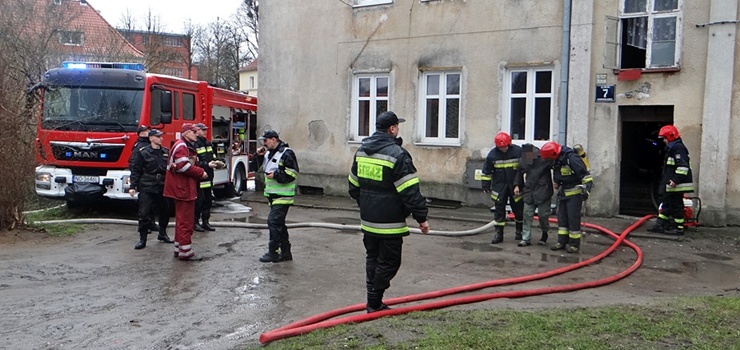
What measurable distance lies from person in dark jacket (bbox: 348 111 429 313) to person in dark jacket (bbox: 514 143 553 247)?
4498 millimetres

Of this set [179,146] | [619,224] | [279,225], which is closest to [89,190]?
[179,146]

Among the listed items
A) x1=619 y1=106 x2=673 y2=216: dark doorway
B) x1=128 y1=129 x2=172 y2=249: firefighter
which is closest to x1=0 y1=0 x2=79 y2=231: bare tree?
x1=128 y1=129 x2=172 y2=249: firefighter

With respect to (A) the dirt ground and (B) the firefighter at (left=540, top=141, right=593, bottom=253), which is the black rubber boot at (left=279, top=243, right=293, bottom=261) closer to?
(A) the dirt ground

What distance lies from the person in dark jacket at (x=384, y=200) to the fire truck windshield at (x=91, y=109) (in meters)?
8.14

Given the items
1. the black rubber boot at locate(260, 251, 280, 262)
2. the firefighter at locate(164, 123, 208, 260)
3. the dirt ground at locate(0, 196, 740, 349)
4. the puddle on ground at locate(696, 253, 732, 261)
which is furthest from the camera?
the puddle on ground at locate(696, 253, 732, 261)

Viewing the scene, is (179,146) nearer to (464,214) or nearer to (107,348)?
(107,348)

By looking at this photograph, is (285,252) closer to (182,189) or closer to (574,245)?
(182,189)

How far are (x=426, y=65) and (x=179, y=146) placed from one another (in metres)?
7.93

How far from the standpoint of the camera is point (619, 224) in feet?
39.9

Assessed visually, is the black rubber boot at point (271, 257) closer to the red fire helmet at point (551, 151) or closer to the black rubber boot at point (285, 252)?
the black rubber boot at point (285, 252)

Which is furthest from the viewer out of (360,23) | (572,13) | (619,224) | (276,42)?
(276,42)

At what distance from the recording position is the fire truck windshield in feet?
41.9

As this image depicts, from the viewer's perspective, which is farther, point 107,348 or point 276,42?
point 276,42


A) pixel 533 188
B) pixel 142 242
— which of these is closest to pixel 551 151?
pixel 533 188
